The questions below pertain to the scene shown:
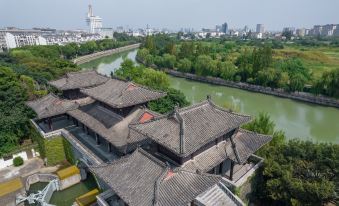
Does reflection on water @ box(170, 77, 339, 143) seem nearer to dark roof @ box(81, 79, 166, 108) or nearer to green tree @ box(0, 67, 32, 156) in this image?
dark roof @ box(81, 79, 166, 108)

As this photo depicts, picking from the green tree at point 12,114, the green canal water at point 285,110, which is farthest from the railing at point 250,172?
the green tree at point 12,114

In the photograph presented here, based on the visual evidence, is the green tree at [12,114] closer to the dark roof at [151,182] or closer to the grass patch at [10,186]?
the grass patch at [10,186]

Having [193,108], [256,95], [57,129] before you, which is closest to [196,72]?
[256,95]

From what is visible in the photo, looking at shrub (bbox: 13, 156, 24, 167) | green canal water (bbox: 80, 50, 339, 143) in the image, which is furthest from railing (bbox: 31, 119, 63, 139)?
green canal water (bbox: 80, 50, 339, 143)

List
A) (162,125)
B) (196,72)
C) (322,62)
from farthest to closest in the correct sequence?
1. (322,62)
2. (196,72)
3. (162,125)

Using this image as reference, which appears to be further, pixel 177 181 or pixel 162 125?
pixel 162 125

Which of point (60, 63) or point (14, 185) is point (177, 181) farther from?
point (60, 63)

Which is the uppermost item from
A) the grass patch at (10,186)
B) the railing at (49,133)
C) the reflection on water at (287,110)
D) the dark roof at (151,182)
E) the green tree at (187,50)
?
the green tree at (187,50)
